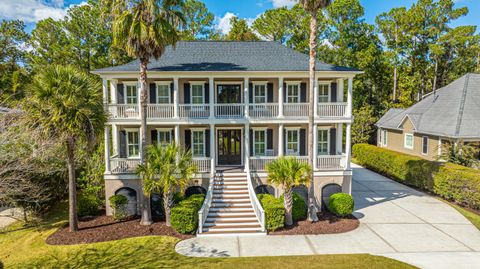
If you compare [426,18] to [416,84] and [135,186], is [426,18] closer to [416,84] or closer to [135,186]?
→ [416,84]

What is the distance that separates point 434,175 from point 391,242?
389 inches

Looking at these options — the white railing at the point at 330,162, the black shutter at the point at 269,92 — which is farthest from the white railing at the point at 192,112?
the white railing at the point at 330,162

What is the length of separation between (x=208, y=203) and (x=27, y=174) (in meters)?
8.74

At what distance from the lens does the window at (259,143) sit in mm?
18531

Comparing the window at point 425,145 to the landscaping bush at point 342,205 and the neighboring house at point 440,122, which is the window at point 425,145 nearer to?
the neighboring house at point 440,122

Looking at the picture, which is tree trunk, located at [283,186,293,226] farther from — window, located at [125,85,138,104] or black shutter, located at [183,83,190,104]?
window, located at [125,85,138,104]

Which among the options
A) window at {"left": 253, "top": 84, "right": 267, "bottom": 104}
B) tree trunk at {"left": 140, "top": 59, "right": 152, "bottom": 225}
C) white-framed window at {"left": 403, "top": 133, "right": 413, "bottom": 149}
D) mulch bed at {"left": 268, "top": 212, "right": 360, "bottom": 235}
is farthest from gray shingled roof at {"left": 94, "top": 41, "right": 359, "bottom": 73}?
white-framed window at {"left": 403, "top": 133, "right": 413, "bottom": 149}

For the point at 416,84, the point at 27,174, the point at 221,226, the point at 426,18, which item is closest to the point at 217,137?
the point at 221,226

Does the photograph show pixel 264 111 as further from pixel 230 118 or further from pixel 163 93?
pixel 163 93

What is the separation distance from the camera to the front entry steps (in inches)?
527

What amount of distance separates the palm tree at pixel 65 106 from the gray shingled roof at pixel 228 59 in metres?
3.18

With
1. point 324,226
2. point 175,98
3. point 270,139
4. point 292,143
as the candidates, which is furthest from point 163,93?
point 324,226

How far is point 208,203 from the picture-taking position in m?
14.4

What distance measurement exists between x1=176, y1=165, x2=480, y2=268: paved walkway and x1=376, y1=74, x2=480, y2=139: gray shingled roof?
7.93m
